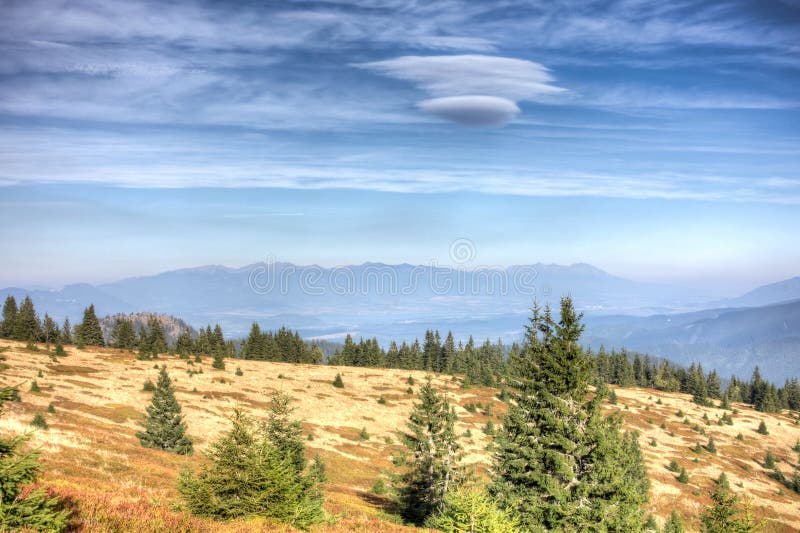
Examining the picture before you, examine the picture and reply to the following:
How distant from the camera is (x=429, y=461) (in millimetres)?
26859

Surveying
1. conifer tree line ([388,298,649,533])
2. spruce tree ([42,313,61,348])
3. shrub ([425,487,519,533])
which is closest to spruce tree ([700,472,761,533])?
conifer tree line ([388,298,649,533])

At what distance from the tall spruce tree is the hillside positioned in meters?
7.02

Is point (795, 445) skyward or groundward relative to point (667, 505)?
groundward

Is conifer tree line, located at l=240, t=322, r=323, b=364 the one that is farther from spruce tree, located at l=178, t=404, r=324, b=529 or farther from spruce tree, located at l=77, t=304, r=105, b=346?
spruce tree, located at l=178, t=404, r=324, b=529

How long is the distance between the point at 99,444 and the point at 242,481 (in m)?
22.9

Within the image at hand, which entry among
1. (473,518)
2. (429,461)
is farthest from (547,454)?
(473,518)

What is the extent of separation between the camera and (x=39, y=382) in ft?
181

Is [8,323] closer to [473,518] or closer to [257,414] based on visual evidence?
[257,414]

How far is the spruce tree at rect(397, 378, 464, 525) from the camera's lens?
87.6 feet

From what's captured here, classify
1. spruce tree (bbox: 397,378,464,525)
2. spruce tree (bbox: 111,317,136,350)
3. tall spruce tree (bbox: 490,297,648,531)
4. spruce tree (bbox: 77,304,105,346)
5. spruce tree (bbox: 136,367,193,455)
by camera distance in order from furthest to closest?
1. spruce tree (bbox: 111,317,136,350)
2. spruce tree (bbox: 77,304,105,346)
3. spruce tree (bbox: 136,367,193,455)
4. spruce tree (bbox: 397,378,464,525)
5. tall spruce tree (bbox: 490,297,648,531)

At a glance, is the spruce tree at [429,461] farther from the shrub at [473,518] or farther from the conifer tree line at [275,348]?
the conifer tree line at [275,348]

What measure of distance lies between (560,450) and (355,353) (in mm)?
137526

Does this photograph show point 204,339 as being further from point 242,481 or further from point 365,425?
point 242,481

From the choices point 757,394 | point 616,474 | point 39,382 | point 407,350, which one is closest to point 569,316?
point 616,474
